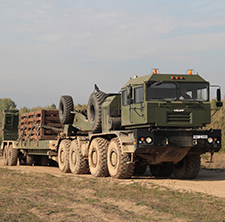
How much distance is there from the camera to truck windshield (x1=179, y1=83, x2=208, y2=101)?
43.0ft

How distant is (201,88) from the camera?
13.3m

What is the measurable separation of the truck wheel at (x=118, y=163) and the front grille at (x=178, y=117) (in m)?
1.84

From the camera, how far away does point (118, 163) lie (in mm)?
13422

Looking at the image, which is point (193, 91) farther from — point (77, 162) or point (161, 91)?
point (77, 162)

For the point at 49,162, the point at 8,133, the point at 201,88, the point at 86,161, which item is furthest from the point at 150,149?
the point at 8,133

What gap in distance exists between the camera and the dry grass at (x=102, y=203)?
24.8 feet

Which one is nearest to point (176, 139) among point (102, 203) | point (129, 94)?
point (129, 94)

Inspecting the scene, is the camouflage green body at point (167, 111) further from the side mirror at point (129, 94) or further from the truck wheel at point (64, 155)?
the truck wheel at point (64, 155)

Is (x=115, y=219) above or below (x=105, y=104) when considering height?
below

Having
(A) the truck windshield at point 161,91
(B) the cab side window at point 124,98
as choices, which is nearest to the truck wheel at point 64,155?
(B) the cab side window at point 124,98

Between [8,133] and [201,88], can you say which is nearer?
[201,88]

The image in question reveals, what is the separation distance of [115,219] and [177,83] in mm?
6734

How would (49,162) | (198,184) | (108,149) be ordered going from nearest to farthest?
(198,184) < (108,149) < (49,162)

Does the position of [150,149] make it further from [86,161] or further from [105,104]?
[86,161]
